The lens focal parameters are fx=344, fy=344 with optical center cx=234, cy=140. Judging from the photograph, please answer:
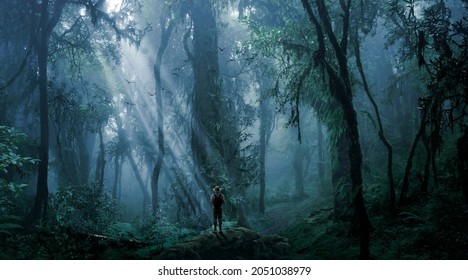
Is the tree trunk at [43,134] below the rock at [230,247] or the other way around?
the other way around

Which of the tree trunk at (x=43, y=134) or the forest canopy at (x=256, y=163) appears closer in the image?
the forest canopy at (x=256, y=163)

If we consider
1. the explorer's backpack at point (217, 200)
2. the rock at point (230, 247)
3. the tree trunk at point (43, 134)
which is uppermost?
the tree trunk at point (43, 134)

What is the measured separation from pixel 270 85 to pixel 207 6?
481 inches

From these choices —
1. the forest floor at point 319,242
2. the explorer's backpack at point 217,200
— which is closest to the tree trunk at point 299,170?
the forest floor at point 319,242

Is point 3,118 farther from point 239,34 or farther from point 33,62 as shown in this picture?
point 239,34

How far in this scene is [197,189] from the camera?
13555 mm

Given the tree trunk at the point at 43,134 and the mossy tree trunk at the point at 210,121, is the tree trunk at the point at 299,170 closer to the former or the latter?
the mossy tree trunk at the point at 210,121

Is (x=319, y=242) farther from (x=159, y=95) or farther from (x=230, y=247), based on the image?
(x=159, y=95)

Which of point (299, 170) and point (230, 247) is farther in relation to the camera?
point (299, 170)

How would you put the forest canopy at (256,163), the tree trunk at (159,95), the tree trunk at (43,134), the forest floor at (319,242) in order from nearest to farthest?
1. the forest floor at (319,242)
2. the forest canopy at (256,163)
3. the tree trunk at (43,134)
4. the tree trunk at (159,95)

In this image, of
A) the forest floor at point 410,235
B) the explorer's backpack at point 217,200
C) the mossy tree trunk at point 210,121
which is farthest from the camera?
the mossy tree trunk at point 210,121

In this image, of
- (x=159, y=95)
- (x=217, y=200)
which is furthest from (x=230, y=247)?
(x=159, y=95)
